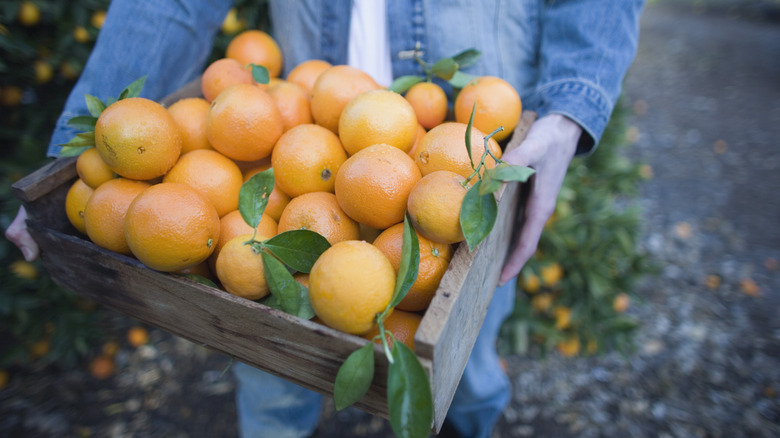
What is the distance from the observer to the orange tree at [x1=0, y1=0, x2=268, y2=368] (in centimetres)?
182

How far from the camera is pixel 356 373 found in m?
0.75

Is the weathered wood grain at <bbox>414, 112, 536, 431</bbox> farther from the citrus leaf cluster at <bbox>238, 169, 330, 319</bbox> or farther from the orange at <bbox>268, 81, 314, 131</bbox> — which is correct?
the orange at <bbox>268, 81, 314, 131</bbox>

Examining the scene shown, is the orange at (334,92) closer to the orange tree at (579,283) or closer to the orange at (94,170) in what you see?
the orange at (94,170)

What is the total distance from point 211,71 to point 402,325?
874 millimetres

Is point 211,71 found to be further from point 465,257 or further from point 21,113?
point 21,113

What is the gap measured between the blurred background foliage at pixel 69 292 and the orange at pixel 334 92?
3.73 feet

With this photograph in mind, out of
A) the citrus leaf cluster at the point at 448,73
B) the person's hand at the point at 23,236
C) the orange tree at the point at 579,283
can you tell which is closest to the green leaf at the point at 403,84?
the citrus leaf cluster at the point at 448,73

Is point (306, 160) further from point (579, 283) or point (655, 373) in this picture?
point (655, 373)

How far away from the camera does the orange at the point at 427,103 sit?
1.19 meters

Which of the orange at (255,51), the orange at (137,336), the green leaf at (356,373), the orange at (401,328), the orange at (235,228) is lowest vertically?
the orange at (137,336)

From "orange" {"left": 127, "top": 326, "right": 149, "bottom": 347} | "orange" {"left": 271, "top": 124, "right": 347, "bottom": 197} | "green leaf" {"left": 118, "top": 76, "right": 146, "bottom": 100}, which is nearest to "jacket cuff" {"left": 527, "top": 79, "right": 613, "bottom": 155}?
"orange" {"left": 271, "top": 124, "right": 347, "bottom": 197}

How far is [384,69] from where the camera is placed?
150cm

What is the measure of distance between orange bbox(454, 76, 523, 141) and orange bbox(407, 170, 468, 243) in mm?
302

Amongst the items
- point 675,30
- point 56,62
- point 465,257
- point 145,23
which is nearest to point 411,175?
point 465,257
